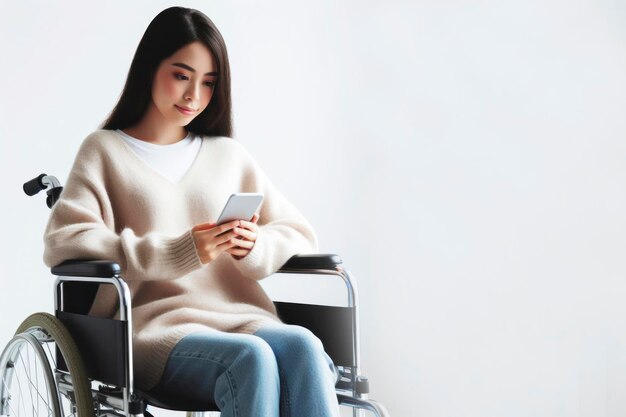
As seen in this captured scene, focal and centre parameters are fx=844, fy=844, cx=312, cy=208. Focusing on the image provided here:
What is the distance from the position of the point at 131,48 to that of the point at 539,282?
1385 mm

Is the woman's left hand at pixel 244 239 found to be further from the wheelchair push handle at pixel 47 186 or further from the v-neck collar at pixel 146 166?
the wheelchair push handle at pixel 47 186

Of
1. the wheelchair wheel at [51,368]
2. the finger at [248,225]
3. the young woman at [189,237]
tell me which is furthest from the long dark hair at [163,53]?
the wheelchair wheel at [51,368]

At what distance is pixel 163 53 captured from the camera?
1.74m

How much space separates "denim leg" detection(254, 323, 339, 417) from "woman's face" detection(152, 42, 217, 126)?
531mm

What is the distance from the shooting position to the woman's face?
1.73 metres

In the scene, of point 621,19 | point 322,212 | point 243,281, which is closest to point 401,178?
point 322,212

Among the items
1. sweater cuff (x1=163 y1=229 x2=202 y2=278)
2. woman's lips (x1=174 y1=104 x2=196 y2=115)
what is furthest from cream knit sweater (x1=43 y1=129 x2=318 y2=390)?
woman's lips (x1=174 y1=104 x2=196 y2=115)

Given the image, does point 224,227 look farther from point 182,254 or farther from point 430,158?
point 430,158

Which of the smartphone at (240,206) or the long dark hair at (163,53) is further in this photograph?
the long dark hair at (163,53)

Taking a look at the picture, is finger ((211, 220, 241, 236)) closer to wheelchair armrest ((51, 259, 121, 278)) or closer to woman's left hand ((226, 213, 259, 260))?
woman's left hand ((226, 213, 259, 260))

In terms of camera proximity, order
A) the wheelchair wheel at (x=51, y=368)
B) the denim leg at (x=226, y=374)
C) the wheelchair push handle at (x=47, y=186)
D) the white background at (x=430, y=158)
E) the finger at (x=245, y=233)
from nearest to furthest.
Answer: the denim leg at (x=226, y=374) < the wheelchair wheel at (x=51, y=368) < the finger at (x=245, y=233) < the wheelchair push handle at (x=47, y=186) < the white background at (x=430, y=158)

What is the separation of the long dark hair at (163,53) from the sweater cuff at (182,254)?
1.17 ft

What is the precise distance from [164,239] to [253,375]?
35 centimetres

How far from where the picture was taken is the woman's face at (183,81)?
1.73 meters
